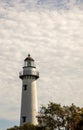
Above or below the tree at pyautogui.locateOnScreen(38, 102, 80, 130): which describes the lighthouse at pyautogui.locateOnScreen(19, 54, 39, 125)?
above

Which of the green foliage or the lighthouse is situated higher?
the lighthouse

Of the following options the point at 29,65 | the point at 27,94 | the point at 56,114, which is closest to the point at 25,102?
the point at 27,94

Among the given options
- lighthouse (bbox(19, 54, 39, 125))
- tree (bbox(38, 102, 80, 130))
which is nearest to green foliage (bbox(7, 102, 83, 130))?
tree (bbox(38, 102, 80, 130))

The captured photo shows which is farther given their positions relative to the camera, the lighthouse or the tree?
the lighthouse

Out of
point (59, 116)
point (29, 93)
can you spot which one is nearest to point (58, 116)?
point (59, 116)

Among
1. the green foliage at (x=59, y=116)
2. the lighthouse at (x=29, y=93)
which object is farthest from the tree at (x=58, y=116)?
the lighthouse at (x=29, y=93)

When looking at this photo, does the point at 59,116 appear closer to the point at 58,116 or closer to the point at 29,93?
the point at 58,116

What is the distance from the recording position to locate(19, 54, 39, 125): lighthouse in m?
66.9

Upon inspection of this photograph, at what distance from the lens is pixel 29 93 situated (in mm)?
67875

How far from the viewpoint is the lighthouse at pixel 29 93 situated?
219ft

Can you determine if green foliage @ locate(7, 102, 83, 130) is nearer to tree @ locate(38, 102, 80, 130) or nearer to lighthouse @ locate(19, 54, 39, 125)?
tree @ locate(38, 102, 80, 130)

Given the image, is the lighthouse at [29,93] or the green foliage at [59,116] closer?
the green foliage at [59,116]

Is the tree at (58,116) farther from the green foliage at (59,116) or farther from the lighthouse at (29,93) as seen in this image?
the lighthouse at (29,93)

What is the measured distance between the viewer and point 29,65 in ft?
231
